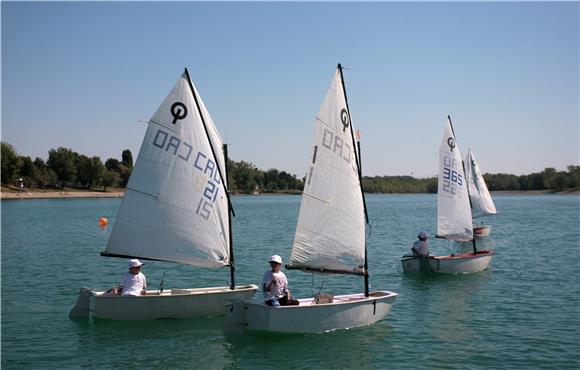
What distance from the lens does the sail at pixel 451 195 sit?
86.5 ft

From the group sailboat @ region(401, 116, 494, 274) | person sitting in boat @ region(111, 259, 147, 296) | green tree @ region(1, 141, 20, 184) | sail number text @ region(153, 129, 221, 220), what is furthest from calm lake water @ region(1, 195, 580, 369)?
green tree @ region(1, 141, 20, 184)

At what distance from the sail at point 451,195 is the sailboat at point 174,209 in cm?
1383

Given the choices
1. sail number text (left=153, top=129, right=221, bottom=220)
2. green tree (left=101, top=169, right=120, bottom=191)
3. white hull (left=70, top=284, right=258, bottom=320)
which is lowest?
white hull (left=70, top=284, right=258, bottom=320)

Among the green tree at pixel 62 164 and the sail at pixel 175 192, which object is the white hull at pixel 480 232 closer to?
the sail at pixel 175 192

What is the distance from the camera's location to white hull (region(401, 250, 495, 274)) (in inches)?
941

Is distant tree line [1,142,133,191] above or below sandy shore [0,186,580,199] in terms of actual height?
above

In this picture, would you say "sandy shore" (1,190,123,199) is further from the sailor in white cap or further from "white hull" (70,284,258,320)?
the sailor in white cap

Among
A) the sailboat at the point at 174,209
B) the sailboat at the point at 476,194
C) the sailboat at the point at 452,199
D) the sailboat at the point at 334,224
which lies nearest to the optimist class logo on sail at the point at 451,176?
the sailboat at the point at 452,199

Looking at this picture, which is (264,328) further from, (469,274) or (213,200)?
(469,274)

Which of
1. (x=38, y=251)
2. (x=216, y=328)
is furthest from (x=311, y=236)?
(x=38, y=251)

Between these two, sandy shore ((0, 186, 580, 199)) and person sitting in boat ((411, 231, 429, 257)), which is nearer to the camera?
person sitting in boat ((411, 231, 429, 257))

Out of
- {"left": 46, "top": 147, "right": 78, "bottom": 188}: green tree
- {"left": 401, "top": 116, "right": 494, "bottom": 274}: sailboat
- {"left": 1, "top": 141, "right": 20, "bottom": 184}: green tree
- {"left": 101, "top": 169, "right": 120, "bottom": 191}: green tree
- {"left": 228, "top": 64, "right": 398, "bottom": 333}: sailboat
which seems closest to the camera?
{"left": 228, "top": 64, "right": 398, "bottom": 333}: sailboat

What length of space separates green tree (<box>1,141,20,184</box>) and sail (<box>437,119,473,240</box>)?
345ft

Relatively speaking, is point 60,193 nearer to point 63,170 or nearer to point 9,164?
point 63,170
